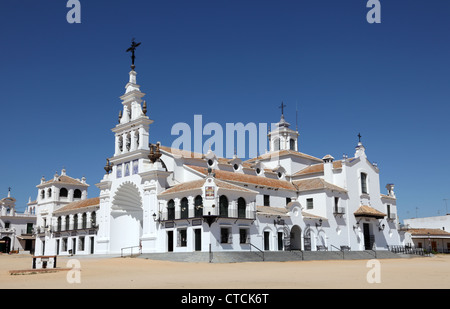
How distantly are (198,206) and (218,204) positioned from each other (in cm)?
160

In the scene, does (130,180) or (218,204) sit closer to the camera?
(218,204)

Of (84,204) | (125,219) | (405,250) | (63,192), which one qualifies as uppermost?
(63,192)

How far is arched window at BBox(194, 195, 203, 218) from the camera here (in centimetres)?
3669

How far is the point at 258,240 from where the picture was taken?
1548 inches

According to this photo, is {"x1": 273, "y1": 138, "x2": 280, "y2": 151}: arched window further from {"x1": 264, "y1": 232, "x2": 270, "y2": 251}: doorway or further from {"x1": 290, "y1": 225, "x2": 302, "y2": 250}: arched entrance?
{"x1": 264, "y1": 232, "x2": 270, "y2": 251}: doorway

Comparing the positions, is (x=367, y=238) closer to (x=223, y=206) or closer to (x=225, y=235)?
(x=225, y=235)

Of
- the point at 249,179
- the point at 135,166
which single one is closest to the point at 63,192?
the point at 135,166

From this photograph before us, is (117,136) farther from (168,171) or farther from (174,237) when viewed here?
(174,237)

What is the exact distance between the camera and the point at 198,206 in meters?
36.9

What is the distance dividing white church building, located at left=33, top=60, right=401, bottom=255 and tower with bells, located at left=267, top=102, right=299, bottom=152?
0.13 metres

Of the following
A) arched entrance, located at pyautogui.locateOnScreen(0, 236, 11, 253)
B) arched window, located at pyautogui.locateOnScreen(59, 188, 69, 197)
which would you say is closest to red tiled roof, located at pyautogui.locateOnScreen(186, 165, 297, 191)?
arched window, located at pyautogui.locateOnScreen(59, 188, 69, 197)

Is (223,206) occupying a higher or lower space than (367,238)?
higher
